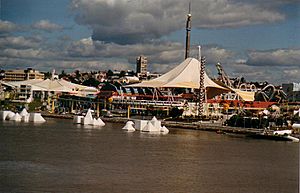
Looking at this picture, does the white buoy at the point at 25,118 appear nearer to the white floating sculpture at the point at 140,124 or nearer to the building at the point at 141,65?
the white floating sculpture at the point at 140,124

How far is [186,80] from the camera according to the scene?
89.1 ft

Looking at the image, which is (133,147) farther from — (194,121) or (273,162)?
(194,121)

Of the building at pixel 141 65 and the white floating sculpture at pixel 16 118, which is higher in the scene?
the building at pixel 141 65

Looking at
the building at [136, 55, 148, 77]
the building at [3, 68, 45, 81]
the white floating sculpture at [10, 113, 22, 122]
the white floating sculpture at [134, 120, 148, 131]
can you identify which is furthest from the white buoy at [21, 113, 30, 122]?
the building at [136, 55, 148, 77]

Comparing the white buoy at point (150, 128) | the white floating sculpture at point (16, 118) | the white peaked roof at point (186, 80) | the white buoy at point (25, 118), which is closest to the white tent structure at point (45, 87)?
the white peaked roof at point (186, 80)

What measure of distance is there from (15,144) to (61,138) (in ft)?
6.72

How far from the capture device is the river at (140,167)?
22.9 ft

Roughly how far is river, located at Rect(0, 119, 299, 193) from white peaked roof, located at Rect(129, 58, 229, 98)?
45.9 ft

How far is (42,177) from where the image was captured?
7199 millimetres

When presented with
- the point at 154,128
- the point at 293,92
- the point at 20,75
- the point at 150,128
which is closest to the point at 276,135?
the point at 154,128

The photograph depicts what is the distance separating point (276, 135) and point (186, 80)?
11.1 meters

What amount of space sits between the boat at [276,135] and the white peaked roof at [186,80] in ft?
31.0

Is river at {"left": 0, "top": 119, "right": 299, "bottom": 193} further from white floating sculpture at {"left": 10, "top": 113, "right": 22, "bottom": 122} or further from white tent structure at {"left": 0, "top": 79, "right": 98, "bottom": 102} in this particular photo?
white tent structure at {"left": 0, "top": 79, "right": 98, "bottom": 102}

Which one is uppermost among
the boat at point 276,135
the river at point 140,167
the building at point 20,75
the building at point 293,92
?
the building at point 20,75
